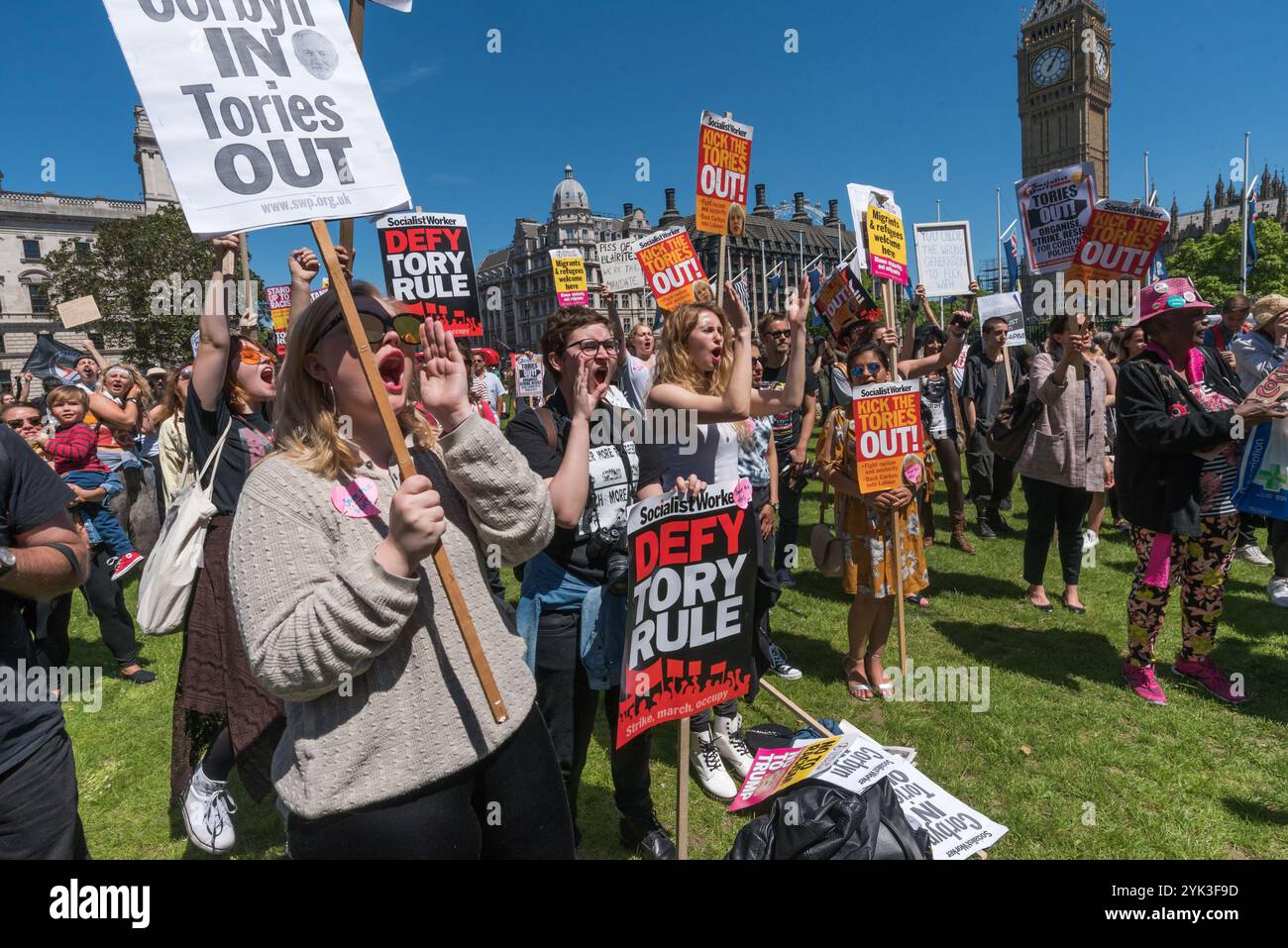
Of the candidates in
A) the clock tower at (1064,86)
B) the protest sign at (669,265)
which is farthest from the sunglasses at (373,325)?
the clock tower at (1064,86)

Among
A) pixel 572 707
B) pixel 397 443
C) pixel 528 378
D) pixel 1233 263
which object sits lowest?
pixel 572 707

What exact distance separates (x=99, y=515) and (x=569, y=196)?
109754mm

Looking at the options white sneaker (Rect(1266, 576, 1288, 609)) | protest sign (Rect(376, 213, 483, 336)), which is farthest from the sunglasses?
white sneaker (Rect(1266, 576, 1288, 609))

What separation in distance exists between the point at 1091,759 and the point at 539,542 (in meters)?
3.74

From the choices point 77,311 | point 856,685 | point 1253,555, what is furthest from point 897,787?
→ point 77,311

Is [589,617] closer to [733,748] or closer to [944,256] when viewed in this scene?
[733,748]

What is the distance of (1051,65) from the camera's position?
88.6m

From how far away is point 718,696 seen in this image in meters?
2.80

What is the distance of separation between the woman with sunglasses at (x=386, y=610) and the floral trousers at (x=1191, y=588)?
437 cm

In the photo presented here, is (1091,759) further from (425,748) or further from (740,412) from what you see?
(425,748)

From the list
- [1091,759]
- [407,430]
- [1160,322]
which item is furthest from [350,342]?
[1160,322]

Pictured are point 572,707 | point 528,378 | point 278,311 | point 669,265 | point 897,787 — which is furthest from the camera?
point 528,378

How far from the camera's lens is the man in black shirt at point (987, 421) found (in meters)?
8.91

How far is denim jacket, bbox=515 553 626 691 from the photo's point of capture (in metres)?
3.10
